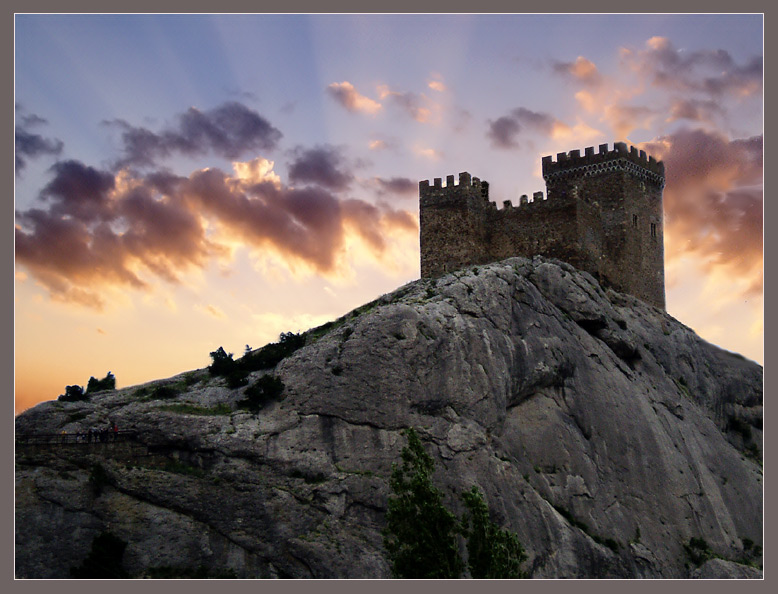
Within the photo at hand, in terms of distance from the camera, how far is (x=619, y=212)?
79875 millimetres

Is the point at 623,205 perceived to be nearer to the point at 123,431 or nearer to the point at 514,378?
the point at 514,378

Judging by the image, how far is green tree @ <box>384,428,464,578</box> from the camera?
46.4m

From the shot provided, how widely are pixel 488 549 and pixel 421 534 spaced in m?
3.45

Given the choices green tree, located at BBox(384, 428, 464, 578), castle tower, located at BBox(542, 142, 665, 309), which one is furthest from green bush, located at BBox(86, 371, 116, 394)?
castle tower, located at BBox(542, 142, 665, 309)

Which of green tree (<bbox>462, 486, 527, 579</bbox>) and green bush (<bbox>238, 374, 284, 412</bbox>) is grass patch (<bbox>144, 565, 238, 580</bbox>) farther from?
green tree (<bbox>462, 486, 527, 579</bbox>)

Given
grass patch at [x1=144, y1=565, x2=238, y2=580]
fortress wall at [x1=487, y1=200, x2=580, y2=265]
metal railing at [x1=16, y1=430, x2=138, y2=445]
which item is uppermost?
fortress wall at [x1=487, y1=200, x2=580, y2=265]

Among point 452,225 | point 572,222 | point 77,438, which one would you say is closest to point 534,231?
point 572,222

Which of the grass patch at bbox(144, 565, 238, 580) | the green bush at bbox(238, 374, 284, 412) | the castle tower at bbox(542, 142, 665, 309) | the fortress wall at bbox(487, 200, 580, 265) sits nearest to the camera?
the grass patch at bbox(144, 565, 238, 580)

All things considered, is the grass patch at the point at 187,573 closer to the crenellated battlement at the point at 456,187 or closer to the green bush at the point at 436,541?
the green bush at the point at 436,541

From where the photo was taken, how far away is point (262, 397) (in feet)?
197

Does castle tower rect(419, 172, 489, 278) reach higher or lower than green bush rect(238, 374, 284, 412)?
higher

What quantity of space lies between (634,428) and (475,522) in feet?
79.8

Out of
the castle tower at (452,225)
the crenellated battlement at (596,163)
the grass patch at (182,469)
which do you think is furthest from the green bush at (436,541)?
the crenellated battlement at (596,163)

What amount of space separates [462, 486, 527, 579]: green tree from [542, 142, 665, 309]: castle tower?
34.0 metres
